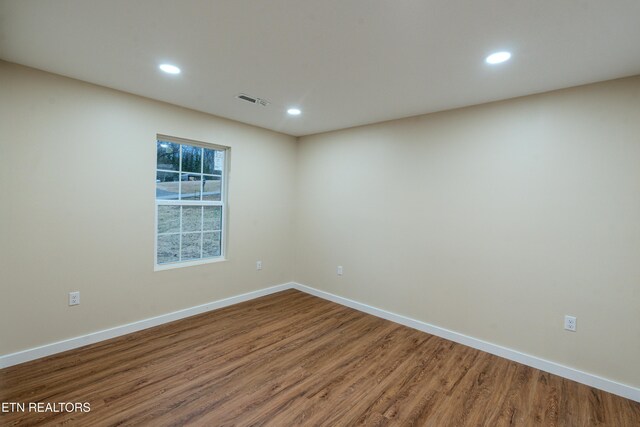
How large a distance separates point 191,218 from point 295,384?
7.56 feet

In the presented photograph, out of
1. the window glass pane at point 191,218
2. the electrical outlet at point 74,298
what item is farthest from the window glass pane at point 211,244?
the electrical outlet at point 74,298

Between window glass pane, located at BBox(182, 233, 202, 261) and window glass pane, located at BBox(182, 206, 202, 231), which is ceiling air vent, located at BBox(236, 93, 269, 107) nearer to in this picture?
window glass pane, located at BBox(182, 206, 202, 231)

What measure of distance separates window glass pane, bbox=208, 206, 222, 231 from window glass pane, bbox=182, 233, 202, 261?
160mm

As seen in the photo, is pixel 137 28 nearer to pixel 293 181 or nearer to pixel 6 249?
pixel 6 249

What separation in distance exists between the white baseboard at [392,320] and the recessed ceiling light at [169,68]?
2476 mm

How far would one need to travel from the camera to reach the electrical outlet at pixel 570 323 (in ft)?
8.05

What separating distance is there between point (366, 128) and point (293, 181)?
146 centimetres

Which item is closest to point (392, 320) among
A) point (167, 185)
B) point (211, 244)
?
point (211, 244)

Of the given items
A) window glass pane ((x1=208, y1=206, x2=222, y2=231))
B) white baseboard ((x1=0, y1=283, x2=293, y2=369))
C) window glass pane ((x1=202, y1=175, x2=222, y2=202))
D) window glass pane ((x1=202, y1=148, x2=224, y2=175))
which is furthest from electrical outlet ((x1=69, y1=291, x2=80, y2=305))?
window glass pane ((x1=202, y1=148, x2=224, y2=175))

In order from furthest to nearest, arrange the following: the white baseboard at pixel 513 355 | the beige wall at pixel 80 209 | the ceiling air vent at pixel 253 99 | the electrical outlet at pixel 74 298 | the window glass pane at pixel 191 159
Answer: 1. the window glass pane at pixel 191 159
2. the ceiling air vent at pixel 253 99
3. the electrical outlet at pixel 74 298
4. the beige wall at pixel 80 209
5. the white baseboard at pixel 513 355

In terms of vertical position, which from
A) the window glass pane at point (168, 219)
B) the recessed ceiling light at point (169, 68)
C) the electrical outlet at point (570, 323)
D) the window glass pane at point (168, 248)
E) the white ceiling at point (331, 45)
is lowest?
the electrical outlet at point (570, 323)

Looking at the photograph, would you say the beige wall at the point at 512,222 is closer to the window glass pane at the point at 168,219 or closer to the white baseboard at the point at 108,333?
the white baseboard at the point at 108,333

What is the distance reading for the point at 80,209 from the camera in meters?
2.68

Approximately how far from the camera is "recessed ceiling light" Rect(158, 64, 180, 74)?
230cm
